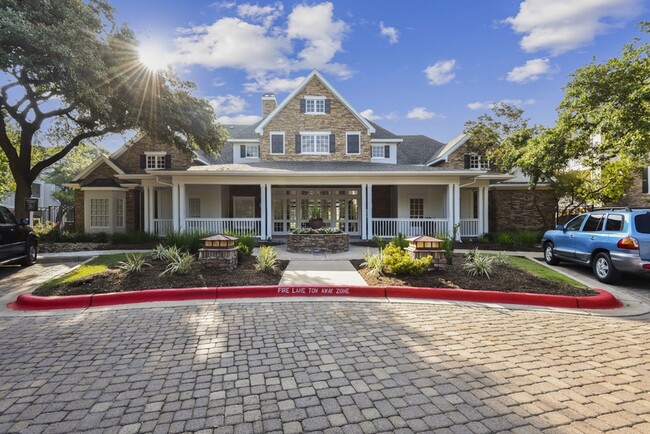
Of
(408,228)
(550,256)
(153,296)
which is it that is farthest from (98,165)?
(550,256)

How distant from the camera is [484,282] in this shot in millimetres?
7535

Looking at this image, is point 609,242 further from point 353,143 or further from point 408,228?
point 353,143

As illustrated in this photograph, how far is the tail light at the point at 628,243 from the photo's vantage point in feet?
24.5

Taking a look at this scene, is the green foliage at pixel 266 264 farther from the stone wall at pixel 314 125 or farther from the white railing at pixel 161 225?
the stone wall at pixel 314 125

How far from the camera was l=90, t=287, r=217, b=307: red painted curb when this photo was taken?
6398mm

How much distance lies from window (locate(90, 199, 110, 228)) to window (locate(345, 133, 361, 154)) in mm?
14249

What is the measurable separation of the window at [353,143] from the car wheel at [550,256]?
1137cm

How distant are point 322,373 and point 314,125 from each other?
17576 mm

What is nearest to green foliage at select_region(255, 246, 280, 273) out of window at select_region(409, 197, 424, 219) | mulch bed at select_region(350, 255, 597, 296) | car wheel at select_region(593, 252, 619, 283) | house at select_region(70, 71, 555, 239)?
mulch bed at select_region(350, 255, 597, 296)

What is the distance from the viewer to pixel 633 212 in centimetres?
795

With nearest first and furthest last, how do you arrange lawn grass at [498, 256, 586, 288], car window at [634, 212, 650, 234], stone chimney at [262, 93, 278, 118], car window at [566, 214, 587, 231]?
car window at [634, 212, 650, 234] < lawn grass at [498, 256, 586, 288] < car window at [566, 214, 587, 231] < stone chimney at [262, 93, 278, 118]

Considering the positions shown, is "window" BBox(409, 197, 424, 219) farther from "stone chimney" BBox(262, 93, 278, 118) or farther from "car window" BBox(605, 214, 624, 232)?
"stone chimney" BBox(262, 93, 278, 118)

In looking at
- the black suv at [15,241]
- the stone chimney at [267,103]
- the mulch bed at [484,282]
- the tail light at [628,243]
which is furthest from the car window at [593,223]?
the stone chimney at [267,103]

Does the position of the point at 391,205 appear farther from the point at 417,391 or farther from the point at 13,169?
the point at 13,169
